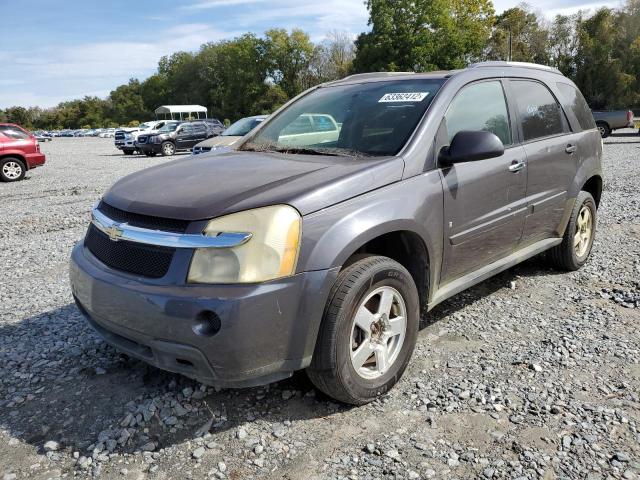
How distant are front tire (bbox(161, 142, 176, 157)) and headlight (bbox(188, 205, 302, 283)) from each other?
2321 centimetres

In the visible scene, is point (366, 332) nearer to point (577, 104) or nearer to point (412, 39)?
point (577, 104)

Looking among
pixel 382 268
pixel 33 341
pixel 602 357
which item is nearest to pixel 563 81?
pixel 602 357

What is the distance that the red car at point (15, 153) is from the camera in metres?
14.5

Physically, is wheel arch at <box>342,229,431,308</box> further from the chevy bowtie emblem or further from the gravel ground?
the chevy bowtie emblem

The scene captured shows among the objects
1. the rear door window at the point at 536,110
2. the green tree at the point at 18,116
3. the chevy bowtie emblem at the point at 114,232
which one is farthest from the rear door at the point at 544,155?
the green tree at the point at 18,116

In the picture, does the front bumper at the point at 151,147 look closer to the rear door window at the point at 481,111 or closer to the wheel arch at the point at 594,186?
the wheel arch at the point at 594,186

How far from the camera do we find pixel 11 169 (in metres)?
14.7

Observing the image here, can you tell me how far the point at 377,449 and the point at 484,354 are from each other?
49.9 inches

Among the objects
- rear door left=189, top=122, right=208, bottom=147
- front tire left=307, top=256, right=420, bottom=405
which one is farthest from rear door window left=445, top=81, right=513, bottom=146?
rear door left=189, top=122, right=208, bottom=147

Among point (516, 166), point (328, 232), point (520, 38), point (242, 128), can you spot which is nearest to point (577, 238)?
point (516, 166)

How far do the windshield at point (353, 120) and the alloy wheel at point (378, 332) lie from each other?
2.94 ft

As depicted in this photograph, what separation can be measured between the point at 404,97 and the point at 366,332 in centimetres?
166

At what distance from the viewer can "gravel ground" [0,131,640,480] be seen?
245cm

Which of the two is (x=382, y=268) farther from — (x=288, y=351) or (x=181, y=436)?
(x=181, y=436)
